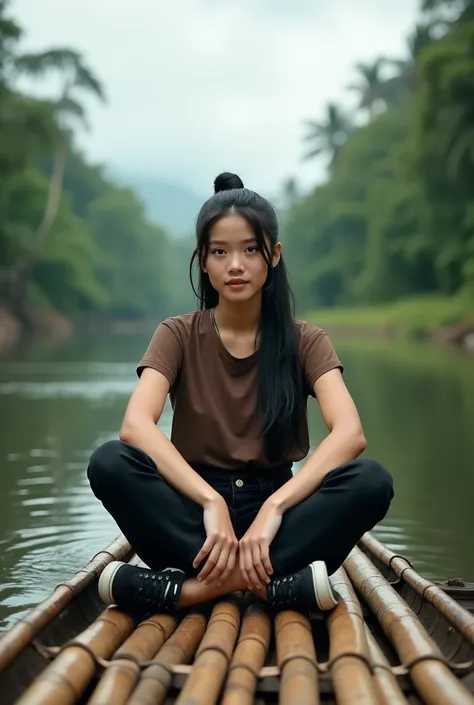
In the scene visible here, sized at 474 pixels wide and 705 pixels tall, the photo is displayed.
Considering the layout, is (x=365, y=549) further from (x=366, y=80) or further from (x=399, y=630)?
(x=366, y=80)

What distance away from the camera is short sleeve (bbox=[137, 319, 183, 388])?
2.69 meters

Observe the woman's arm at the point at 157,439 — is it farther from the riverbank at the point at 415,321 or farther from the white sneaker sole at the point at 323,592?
the riverbank at the point at 415,321

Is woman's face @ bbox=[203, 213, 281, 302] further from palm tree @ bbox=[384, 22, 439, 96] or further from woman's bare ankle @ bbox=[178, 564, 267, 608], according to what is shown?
palm tree @ bbox=[384, 22, 439, 96]

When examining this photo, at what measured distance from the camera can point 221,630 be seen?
85.8 inches

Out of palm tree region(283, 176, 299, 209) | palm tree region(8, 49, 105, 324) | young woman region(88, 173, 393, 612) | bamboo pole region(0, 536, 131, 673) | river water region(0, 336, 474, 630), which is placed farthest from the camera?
palm tree region(283, 176, 299, 209)

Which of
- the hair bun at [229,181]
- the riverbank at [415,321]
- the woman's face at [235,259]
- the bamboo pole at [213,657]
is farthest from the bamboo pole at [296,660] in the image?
the riverbank at [415,321]

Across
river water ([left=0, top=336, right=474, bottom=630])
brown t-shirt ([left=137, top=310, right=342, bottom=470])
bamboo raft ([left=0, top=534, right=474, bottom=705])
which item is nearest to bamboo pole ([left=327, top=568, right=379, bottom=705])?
Result: bamboo raft ([left=0, top=534, right=474, bottom=705])

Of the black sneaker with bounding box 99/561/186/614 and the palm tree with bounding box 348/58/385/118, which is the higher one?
the palm tree with bounding box 348/58/385/118

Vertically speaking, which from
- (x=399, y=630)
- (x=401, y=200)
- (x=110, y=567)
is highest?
(x=401, y=200)

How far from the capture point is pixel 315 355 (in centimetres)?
274

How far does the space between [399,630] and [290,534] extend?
435 mm

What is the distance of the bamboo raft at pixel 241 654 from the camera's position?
177cm

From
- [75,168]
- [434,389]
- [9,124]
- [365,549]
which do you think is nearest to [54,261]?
[9,124]

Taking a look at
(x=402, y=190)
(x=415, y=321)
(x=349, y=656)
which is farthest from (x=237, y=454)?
(x=402, y=190)
